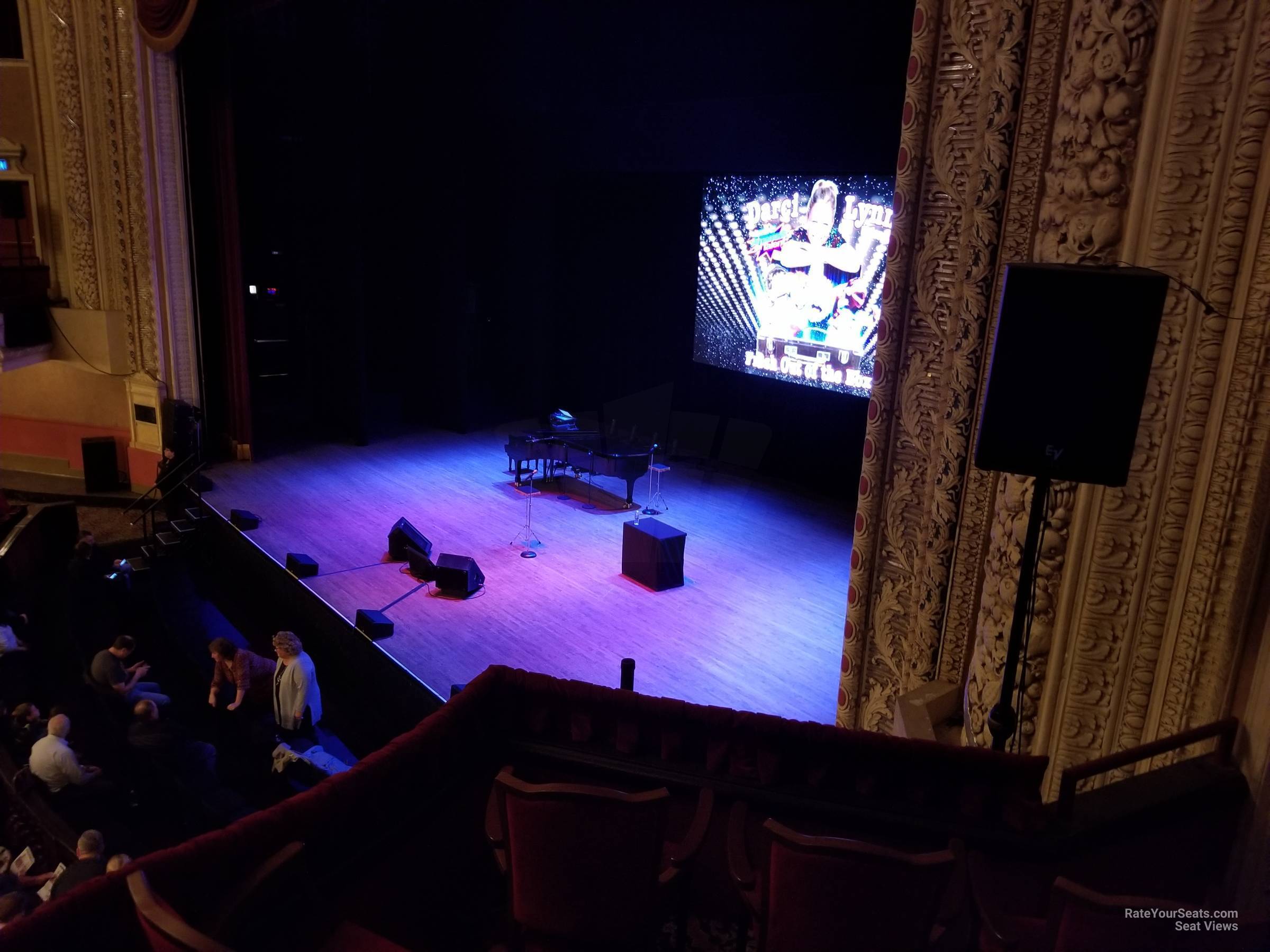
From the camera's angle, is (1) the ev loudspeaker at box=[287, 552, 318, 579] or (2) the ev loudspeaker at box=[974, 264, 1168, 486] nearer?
(2) the ev loudspeaker at box=[974, 264, 1168, 486]

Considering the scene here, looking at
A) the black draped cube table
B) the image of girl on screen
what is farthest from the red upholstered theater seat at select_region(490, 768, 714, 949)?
the image of girl on screen

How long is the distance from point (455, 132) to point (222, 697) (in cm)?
789

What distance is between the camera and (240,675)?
17.6ft

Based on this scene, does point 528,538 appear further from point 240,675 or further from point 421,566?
point 240,675

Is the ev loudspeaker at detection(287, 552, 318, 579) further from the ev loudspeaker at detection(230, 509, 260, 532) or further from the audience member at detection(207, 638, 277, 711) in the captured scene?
the audience member at detection(207, 638, 277, 711)

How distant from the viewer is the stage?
5.60 m

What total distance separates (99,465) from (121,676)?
541cm

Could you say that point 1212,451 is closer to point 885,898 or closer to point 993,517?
point 993,517

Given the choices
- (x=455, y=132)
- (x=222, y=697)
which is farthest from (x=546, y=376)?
(x=222, y=697)

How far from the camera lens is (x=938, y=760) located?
2486 millimetres

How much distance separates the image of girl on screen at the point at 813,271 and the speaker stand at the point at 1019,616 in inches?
236

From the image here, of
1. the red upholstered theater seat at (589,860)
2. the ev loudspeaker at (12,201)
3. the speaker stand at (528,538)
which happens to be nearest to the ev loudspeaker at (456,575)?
the speaker stand at (528,538)

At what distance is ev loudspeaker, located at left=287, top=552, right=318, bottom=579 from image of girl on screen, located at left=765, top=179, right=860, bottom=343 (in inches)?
201

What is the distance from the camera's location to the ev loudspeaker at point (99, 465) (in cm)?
952
